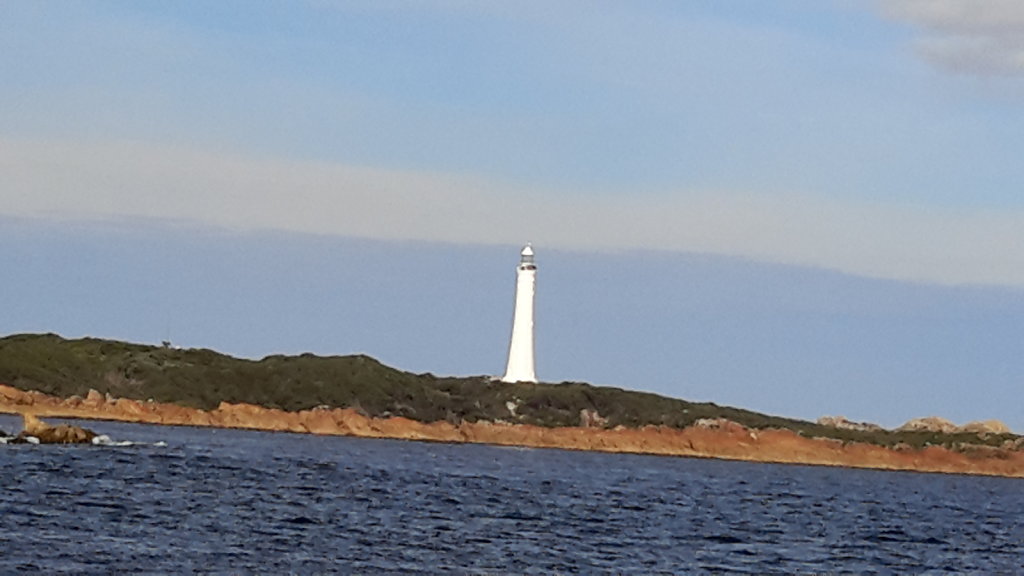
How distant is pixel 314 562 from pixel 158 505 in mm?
14179

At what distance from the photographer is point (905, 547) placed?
59.4 meters

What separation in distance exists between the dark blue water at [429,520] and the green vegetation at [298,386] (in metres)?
45.4

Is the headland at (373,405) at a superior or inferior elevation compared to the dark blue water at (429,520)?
superior


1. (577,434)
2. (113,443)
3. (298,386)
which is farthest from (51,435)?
(577,434)

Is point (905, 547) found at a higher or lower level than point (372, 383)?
lower

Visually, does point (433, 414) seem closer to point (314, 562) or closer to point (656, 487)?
point (656, 487)

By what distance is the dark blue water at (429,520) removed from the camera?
42500 mm

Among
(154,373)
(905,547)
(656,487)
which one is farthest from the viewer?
(154,373)

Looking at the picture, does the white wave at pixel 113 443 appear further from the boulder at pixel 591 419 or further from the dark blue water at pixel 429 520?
the boulder at pixel 591 419

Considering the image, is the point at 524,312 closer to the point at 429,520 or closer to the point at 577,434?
the point at 577,434

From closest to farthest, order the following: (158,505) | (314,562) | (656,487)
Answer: (314,562) → (158,505) → (656,487)

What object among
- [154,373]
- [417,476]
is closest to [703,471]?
[417,476]

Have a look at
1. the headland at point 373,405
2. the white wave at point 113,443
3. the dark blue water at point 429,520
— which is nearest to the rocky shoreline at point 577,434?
the headland at point 373,405

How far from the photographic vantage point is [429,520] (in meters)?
55.7
